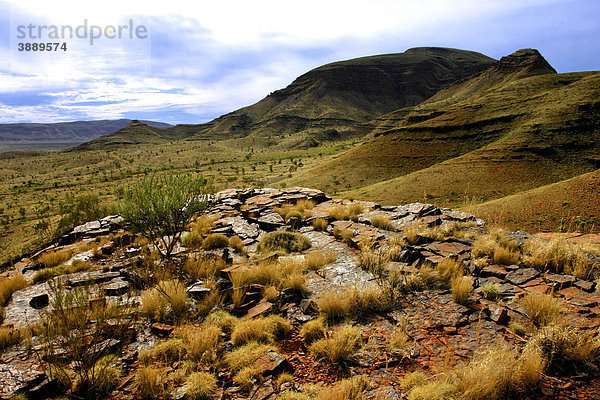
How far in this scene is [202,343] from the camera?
13.3ft

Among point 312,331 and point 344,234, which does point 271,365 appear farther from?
point 344,234

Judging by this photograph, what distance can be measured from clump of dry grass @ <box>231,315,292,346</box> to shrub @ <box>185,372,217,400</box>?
2.60ft

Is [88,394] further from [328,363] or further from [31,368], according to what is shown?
[328,363]

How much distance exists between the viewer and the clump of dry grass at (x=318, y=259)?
6793 millimetres

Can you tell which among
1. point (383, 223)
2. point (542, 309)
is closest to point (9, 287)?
point (383, 223)

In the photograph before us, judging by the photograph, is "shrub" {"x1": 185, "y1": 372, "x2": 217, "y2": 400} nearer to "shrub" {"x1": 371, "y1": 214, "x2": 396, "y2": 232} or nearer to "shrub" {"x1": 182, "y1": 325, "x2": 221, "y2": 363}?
"shrub" {"x1": 182, "y1": 325, "x2": 221, "y2": 363}

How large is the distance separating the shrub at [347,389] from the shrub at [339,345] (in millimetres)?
431

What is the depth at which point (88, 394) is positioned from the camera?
339cm

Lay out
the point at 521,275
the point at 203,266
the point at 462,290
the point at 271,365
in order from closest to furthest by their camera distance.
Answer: the point at 271,365, the point at 462,290, the point at 521,275, the point at 203,266

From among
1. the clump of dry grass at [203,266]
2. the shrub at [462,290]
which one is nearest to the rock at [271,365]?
the clump of dry grass at [203,266]

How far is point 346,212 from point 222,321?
688 centimetres

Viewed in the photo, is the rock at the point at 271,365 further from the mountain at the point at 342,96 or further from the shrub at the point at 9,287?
the mountain at the point at 342,96

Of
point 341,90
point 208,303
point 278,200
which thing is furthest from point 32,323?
point 341,90

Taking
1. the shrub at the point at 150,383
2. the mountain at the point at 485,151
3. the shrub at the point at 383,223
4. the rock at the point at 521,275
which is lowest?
the shrub at the point at 150,383
